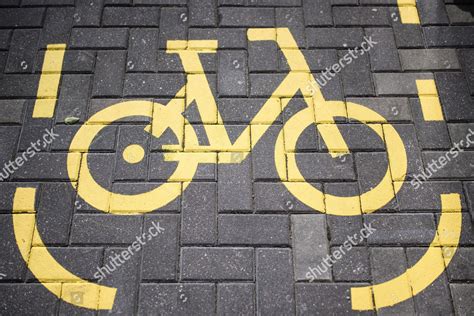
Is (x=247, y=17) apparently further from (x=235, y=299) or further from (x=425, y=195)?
(x=235, y=299)

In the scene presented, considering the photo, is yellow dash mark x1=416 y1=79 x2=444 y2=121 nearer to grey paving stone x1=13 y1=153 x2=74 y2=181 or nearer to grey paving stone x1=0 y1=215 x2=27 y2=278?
grey paving stone x1=13 y1=153 x2=74 y2=181

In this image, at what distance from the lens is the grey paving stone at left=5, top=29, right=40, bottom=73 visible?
3.13 metres

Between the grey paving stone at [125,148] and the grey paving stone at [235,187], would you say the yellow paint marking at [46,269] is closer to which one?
the grey paving stone at [125,148]

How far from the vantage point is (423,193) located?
271 cm

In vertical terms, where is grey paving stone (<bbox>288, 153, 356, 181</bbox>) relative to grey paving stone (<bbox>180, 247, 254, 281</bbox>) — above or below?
above

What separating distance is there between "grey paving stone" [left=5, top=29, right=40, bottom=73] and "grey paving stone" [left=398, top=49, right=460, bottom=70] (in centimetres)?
274

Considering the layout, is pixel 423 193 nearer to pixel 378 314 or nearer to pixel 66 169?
pixel 378 314

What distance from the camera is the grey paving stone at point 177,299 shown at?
7.91ft

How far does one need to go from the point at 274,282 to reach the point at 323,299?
293 mm

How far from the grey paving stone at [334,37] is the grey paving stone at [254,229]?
1.40 m

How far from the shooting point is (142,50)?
125 inches

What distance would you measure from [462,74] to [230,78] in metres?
1.69

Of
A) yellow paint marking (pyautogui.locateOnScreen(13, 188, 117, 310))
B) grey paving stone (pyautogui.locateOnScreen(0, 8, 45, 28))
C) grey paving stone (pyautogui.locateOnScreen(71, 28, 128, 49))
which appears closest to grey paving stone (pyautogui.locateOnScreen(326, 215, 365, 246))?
yellow paint marking (pyautogui.locateOnScreen(13, 188, 117, 310))

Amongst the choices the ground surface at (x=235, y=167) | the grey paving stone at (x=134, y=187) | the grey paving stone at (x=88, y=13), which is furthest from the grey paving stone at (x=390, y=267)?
the grey paving stone at (x=88, y=13)
